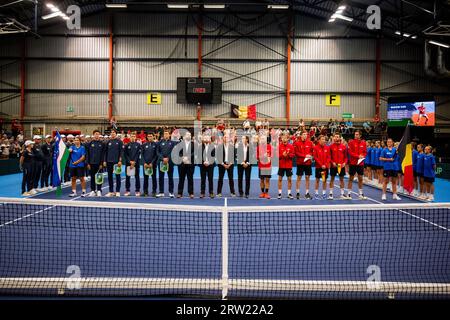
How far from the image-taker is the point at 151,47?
29.6m

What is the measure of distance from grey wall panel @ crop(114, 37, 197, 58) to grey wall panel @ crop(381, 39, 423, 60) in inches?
631

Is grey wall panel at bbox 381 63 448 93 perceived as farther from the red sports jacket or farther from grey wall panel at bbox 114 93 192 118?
the red sports jacket

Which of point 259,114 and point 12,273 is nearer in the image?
point 12,273

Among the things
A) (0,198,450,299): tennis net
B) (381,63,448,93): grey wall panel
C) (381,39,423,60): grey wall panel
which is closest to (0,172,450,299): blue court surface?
(0,198,450,299): tennis net

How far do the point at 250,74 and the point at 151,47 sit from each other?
8699mm

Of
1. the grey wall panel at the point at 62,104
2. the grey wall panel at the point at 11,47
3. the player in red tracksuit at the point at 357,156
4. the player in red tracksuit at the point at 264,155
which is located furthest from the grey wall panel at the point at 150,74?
the player in red tracksuit at the point at 357,156

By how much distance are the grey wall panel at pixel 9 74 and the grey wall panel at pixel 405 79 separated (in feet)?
102

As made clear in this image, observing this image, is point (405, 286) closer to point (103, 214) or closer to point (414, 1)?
point (103, 214)

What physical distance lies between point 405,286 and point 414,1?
23.7 metres

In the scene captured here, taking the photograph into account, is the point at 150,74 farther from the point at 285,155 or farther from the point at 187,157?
the point at 285,155

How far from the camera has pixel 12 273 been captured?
18.1ft

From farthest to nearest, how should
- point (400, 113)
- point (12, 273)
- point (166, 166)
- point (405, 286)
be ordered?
point (400, 113)
point (166, 166)
point (12, 273)
point (405, 286)

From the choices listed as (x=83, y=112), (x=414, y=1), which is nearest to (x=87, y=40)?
(x=83, y=112)

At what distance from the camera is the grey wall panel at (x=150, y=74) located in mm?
29656
